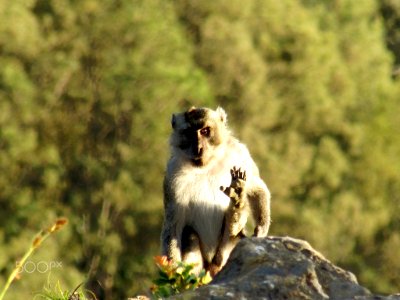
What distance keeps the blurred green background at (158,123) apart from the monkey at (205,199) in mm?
32322

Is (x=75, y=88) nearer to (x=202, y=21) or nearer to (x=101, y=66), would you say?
(x=101, y=66)

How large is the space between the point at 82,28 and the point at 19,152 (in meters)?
6.50

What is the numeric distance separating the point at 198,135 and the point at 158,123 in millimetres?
39522

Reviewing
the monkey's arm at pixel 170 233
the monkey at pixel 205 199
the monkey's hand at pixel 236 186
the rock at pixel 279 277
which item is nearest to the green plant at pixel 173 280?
the rock at pixel 279 277

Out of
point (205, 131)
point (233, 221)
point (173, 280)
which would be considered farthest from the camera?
point (205, 131)

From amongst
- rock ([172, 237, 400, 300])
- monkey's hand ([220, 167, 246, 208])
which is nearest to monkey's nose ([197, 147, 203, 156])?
monkey's hand ([220, 167, 246, 208])

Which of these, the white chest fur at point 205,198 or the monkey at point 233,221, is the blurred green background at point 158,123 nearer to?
the white chest fur at point 205,198

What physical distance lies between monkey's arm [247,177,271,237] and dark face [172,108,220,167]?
22.2 inches

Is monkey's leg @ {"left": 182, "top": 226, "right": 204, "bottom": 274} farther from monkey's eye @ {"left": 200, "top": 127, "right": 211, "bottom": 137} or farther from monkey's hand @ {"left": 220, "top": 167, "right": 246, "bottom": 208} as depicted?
monkey's hand @ {"left": 220, "top": 167, "right": 246, "bottom": 208}

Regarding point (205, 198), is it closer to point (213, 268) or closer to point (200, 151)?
point (200, 151)

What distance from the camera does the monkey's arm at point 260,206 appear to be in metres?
13.0

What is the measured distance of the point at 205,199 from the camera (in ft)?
42.9

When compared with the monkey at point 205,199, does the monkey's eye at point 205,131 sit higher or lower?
higher

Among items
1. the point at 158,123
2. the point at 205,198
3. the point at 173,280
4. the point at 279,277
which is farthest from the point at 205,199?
the point at 158,123
